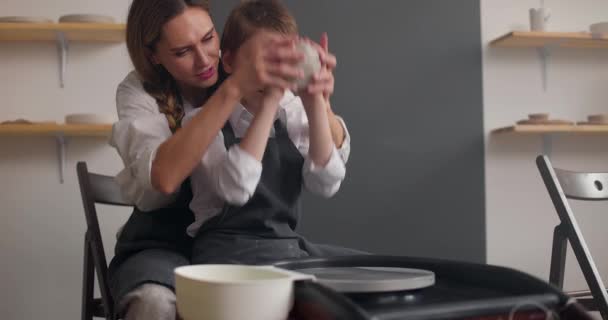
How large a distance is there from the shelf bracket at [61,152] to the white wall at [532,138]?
5.71 ft

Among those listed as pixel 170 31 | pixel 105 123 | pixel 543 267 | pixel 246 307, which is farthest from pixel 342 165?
pixel 543 267

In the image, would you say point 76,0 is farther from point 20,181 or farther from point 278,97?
point 278,97

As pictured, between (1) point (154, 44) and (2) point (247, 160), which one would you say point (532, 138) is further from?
(2) point (247, 160)

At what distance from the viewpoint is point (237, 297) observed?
632 mm

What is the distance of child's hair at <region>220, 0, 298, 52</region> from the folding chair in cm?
62

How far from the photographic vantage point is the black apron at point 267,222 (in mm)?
1142

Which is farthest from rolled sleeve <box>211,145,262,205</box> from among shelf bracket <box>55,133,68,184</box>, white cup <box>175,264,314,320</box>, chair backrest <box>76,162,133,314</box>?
shelf bracket <box>55,133,68,184</box>

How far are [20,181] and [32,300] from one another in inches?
18.0

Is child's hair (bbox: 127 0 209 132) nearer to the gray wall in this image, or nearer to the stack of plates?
the gray wall

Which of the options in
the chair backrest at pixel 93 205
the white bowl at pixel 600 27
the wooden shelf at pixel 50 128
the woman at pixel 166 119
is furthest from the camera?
the white bowl at pixel 600 27

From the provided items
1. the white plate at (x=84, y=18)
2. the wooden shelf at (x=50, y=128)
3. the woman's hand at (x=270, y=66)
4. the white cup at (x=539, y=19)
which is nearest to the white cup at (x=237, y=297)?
the woman's hand at (x=270, y=66)

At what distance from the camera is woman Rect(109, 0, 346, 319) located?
1013mm

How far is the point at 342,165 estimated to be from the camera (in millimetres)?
1271

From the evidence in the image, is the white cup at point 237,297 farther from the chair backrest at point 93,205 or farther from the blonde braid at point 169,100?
the chair backrest at point 93,205
